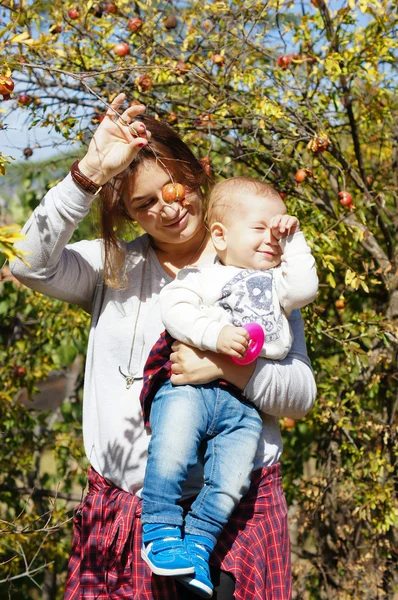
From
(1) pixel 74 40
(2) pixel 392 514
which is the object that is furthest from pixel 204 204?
(2) pixel 392 514

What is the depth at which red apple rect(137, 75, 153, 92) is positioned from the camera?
2.82 metres

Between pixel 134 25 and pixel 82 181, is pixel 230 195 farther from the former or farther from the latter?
pixel 134 25

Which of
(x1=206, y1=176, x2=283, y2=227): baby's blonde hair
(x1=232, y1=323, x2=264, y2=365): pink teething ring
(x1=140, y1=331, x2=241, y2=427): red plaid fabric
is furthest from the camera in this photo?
(x1=206, y1=176, x2=283, y2=227): baby's blonde hair

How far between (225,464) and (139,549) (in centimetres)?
34

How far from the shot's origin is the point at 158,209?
1.96 m

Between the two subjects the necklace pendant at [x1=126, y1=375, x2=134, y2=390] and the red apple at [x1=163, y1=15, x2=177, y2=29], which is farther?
the red apple at [x1=163, y1=15, x2=177, y2=29]

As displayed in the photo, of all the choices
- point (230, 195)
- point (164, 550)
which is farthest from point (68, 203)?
point (164, 550)

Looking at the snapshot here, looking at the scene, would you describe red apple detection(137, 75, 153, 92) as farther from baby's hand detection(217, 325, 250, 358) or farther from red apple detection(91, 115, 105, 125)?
baby's hand detection(217, 325, 250, 358)

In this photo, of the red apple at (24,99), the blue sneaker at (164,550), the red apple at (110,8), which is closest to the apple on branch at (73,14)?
the red apple at (110,8)

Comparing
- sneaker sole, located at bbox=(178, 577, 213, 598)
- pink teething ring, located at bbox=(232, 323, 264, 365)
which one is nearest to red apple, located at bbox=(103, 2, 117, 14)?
pink teething ring, located at bbox=(232, 323, 264, 365)

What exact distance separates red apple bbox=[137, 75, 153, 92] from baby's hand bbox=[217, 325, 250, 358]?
4.51 ft

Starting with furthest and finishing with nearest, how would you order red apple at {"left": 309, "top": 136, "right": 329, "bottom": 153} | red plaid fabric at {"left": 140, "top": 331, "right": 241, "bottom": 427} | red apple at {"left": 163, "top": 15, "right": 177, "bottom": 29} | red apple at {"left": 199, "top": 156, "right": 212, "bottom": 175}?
1. red apple at {"left": 163, "top": 15, "right": 177, "bottom": 29}
2. red apple at {"left": 309, "top": 136, "right": 329, "bottom": 153}
3. red apple at {"left": 199, "top": 156, "right": 212, "bottom": 175}
4. red plaid fabric at {"left": 140, "top": 331, "right": 241, "bottom": 427}

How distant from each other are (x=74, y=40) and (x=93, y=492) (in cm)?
172

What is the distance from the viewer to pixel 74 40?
9.64 ft
